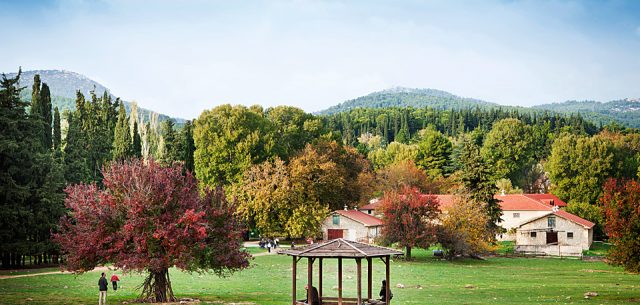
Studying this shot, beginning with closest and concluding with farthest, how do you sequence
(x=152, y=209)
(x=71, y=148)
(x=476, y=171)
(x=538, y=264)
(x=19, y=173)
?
(x=152, y=209), (x=19, y=173), (x=538, y=264), (x=71, y=148), (x=476, y=171)

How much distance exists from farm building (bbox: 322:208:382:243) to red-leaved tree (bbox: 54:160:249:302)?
153ft

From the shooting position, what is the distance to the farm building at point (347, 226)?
81188 millimetres

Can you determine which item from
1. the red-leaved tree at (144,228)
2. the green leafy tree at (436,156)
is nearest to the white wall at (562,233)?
the green leafy tree at (436,156)

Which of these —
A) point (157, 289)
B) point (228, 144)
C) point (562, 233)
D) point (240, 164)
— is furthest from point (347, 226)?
point (157, 289)

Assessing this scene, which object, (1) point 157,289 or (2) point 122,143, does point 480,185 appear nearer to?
(2) point 122,143

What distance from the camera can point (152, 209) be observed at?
3303cm

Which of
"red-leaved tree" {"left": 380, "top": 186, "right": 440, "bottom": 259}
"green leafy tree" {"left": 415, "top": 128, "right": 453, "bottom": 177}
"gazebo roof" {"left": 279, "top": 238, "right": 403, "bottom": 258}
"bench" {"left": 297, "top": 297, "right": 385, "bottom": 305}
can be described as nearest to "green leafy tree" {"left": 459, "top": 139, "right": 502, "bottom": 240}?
"red-leaved tree" {"left": 380, "top": 186, "right": 440, "bottom": 259}

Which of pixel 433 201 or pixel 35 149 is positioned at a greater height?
pixel 35 149

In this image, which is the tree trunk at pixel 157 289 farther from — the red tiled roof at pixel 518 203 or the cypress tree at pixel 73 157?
the red tiled roof at pixel 518 203

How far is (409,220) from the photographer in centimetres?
6481

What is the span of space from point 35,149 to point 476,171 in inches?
1730

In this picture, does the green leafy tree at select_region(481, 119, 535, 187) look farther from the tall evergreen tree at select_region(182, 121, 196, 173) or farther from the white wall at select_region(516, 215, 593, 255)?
the tall evergreen tree at select_region(182, 121, 196, 173)

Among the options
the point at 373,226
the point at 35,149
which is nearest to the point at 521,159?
the point at 373,226

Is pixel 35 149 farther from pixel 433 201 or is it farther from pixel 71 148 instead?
pixel 433 201
